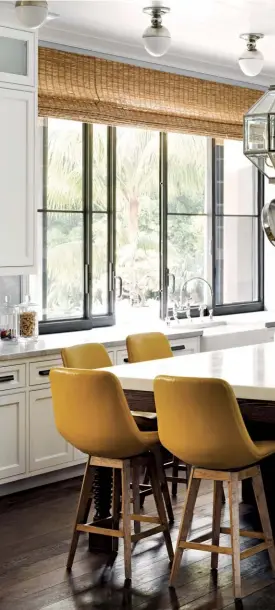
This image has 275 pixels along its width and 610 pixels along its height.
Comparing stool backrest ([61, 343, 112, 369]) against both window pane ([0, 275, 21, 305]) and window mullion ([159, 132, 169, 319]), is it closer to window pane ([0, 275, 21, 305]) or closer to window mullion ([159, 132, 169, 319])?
window pane ([0, 275, 21, 305])

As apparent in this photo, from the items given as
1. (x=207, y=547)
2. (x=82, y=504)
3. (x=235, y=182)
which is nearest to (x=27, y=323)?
(x=82, y=504)

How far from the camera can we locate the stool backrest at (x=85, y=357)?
4945 mm

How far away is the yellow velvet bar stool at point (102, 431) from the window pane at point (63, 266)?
2.61m

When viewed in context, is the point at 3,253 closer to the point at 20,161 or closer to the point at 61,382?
the point at 20,161

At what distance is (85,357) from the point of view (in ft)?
16.7

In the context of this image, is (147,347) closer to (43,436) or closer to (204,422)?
(43,436)

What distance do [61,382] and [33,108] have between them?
2.32m

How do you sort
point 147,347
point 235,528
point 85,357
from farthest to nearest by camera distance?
point 147,347, point 85,357, point 235,528

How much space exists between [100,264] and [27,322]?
119cm

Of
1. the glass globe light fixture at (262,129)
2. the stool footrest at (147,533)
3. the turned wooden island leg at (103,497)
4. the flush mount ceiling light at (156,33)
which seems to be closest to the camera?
the glass globe light fixture at (262,129)

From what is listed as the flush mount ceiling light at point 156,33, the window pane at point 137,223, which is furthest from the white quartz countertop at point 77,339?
the flush mount ceiling light at point 156,33

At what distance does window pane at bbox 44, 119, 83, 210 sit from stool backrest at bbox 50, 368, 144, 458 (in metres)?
2.85

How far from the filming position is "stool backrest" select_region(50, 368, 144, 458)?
4.07m

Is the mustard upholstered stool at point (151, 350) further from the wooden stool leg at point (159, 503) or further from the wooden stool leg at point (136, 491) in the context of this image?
the wooden stool leg at point (159, 503)
